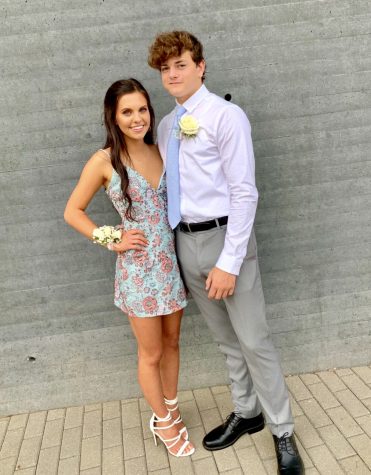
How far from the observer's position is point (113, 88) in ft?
7.53

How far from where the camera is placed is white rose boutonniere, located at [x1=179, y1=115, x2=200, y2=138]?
2211 millimetres

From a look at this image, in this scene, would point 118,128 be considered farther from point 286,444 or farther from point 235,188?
point 286,444

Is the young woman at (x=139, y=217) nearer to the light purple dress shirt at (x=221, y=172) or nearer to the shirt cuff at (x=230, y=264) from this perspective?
the light purple dress shirt at (x=221, y=172)

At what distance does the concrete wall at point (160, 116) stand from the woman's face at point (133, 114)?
0.57m

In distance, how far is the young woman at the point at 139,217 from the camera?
2.31 m

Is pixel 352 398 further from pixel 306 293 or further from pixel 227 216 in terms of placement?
pixel 227 216

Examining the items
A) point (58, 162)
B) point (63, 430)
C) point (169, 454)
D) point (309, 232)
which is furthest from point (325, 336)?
point (58, 162)

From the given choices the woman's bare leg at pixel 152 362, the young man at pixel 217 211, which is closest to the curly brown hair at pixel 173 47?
the young man at pixel 217 211

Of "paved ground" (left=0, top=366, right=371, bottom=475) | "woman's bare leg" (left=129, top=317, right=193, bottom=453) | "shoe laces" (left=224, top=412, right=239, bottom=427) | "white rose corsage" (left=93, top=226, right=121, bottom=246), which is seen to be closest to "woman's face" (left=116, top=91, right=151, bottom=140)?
"white rose corsage" (left=93, top=226, right=121, bottom=246)

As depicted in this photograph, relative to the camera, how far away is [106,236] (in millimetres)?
2385

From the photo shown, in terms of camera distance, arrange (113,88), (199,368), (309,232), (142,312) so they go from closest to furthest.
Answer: (113,88) < (142,312) < (309,232) < (199,368)

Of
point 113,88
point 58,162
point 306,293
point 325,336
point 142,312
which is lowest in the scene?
point 325,336

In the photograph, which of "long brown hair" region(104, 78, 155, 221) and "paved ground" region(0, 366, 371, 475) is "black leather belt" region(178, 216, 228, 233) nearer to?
"long brown hair" region(104, 78, 155, 221)

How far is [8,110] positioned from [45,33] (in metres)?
0.51
